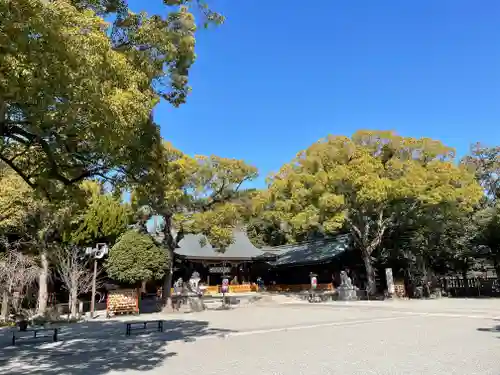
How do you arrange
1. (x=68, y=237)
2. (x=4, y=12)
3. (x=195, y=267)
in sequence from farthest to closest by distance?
(x=195, y=267) → (x=68, y=237) → (x=4, y=12)

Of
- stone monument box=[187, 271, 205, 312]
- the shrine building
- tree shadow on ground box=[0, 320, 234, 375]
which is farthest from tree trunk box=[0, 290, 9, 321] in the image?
the shrine building

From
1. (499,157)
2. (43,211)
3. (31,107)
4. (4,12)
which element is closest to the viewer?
(4,12)

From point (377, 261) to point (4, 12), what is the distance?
88.1ft

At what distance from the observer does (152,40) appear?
7078mm

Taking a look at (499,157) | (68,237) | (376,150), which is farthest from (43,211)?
(499,157)

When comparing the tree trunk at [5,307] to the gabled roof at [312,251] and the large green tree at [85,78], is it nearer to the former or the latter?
the large green tree at [85,78]

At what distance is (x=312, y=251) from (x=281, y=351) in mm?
25436

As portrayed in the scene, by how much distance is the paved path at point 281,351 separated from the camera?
21.5 feet

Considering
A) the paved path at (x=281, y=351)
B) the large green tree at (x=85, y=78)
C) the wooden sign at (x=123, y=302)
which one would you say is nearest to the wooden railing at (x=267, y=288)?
the wooden sign at (x=123, y=302)

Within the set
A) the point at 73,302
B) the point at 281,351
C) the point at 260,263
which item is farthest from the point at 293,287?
the point at 281,351

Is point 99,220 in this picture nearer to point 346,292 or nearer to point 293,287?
point 346,292

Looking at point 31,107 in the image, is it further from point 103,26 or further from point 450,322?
point 450,322

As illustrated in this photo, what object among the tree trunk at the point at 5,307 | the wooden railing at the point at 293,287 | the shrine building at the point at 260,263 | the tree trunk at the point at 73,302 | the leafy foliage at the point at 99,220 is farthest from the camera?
the shrine building at the point at 260,263

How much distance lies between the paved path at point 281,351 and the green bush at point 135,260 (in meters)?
6.13
